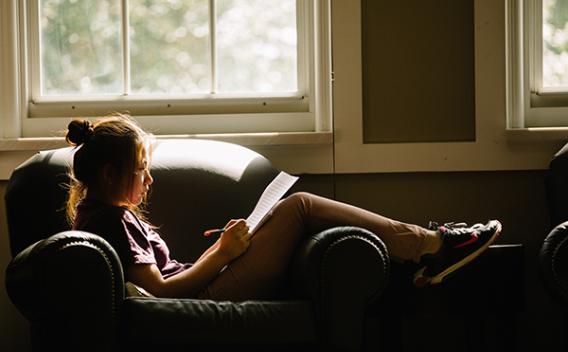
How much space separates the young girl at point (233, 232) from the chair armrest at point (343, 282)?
172mm

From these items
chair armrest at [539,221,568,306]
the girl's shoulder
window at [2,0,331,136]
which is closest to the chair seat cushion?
the girl's shoulder

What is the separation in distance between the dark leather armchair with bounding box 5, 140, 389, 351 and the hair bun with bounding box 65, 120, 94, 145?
27cm

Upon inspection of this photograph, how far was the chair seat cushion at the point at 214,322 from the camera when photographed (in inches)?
75.7

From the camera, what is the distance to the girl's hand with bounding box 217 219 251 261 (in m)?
2.18

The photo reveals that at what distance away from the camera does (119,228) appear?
2.10 meters

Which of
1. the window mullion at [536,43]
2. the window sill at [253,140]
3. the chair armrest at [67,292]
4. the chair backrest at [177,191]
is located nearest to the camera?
the chair armrest at [67,292]

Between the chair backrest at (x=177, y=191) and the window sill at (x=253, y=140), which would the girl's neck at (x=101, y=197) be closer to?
the chair backrest at (x=177, y=191)

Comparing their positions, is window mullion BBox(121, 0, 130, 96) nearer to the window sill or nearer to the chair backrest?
the window sill

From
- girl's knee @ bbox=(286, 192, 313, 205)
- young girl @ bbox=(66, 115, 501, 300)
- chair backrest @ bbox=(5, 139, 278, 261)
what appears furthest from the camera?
chair backrest @ bbox=(5, 139, 278, 261)

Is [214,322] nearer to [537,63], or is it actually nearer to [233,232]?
[233,232]

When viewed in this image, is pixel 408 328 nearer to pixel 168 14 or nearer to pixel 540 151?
pixel 540 151

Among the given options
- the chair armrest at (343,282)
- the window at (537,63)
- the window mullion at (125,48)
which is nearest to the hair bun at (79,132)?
the chair armrest at (343,282)

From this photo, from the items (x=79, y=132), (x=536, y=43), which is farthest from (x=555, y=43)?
(x=79, y=132)

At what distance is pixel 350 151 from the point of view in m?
3.02
